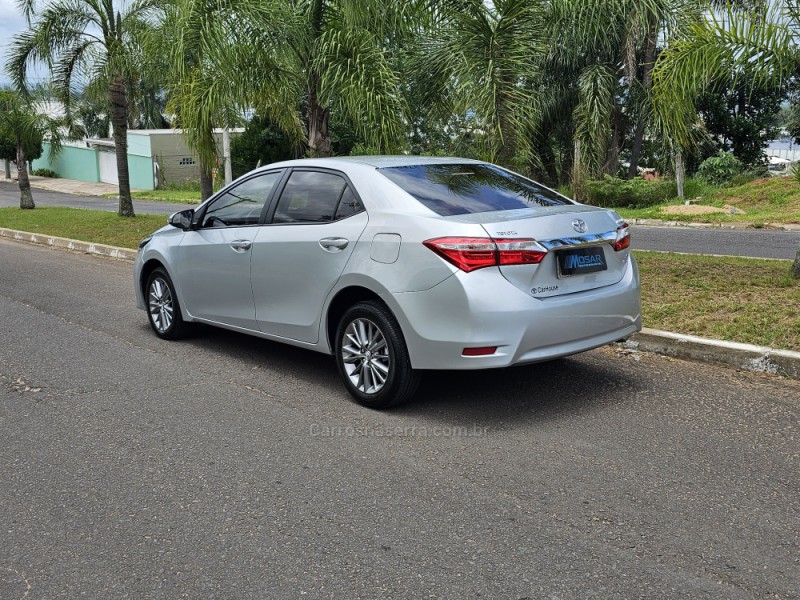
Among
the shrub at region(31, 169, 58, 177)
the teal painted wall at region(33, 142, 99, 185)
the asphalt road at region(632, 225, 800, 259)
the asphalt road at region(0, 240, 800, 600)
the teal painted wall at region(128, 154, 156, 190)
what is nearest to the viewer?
the asphalt road at region(0, 240, 800, 600)

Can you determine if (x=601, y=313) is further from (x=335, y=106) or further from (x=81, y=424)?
(x=335, y=106)

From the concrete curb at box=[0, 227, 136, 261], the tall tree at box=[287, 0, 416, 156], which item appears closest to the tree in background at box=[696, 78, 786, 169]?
the tall tree at box=[287, 0, 416, 156]

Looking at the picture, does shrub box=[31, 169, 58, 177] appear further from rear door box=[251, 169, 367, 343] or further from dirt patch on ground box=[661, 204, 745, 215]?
rear door box=[251, 169, 367, 343]

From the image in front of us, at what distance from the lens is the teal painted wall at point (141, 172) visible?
1871 inches

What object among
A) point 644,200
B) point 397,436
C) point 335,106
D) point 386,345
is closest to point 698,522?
point 397,436

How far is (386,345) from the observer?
532cm

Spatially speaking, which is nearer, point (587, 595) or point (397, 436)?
point (587, 595)

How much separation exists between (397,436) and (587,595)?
1975mm

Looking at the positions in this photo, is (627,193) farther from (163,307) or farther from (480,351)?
(480,351)

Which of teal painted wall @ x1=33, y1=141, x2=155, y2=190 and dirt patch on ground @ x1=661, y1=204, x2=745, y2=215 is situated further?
teal painted wall @ x1=33, y1=141, x2=155, y2=190

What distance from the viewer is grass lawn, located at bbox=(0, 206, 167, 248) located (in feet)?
54.9

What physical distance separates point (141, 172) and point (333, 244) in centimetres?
4554

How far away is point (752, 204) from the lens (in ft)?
67.8

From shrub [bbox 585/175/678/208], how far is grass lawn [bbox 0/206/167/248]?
10733 millimetres
